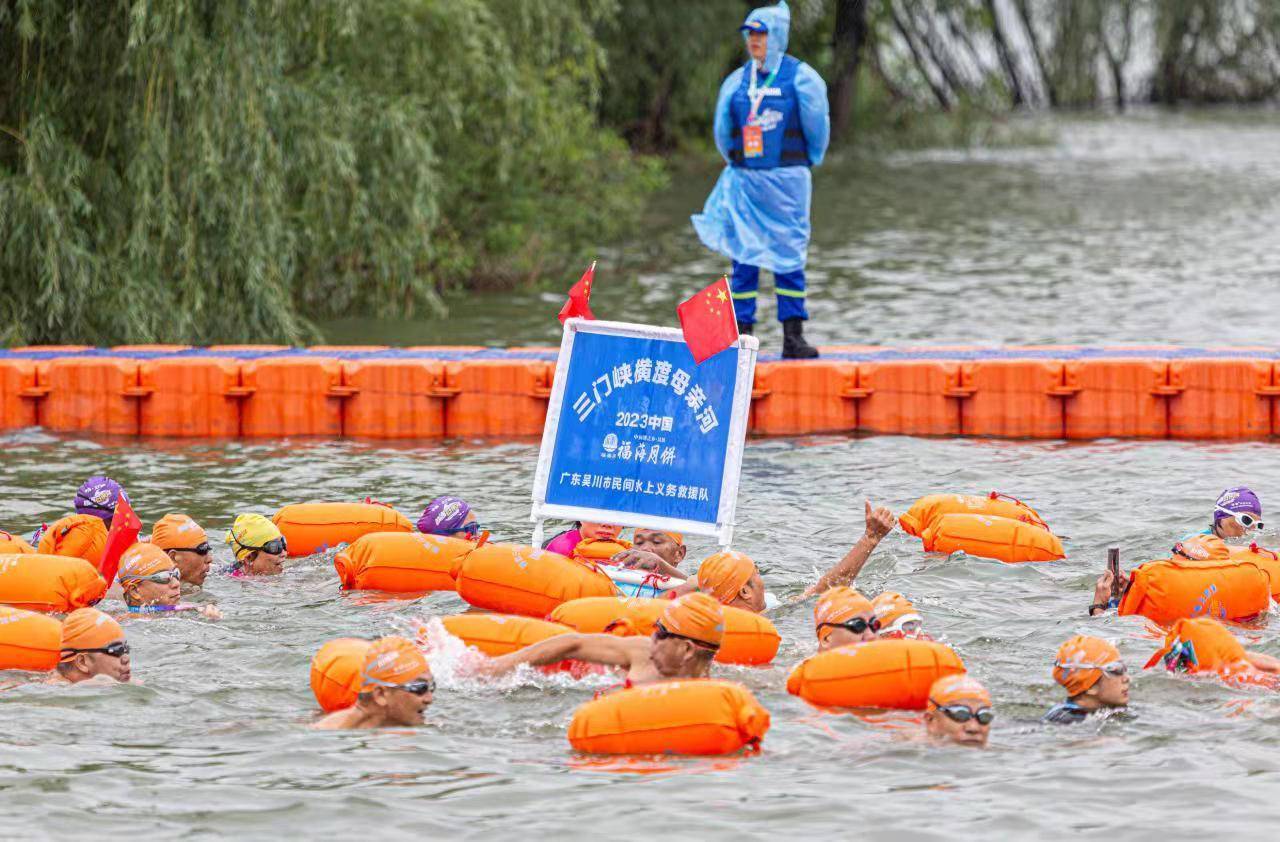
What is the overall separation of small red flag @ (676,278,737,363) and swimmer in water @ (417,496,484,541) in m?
1.87

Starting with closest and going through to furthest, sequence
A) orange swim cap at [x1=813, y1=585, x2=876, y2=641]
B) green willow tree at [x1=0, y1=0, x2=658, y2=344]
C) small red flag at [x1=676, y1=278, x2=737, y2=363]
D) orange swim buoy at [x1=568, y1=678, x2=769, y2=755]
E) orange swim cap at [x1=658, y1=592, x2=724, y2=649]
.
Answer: orange swim buoy at [x1=568, y1=678, x2=769, y2=755] → orange swim cap at [x1=658, y1=592, x2=724, y2=649] → orange swim cap at [x1=813, y1=585, x2=876, y2=641] → small red flag at [x1=676, y1=278, x2=737, y2=363] → green willow tree at [x1=0, y1=0, x2=658, y2=344]

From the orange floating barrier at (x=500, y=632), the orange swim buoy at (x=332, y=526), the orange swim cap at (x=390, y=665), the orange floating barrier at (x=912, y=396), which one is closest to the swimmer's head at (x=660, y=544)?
the orange swim buoy at (x=332, y=526)

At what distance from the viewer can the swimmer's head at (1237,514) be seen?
1129cm

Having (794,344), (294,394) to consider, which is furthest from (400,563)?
(794,344)

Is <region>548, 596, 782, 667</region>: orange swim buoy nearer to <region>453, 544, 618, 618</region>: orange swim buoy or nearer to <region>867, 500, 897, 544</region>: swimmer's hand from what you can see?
<region>453, 544, 618, 618</region>: orange swim buoy

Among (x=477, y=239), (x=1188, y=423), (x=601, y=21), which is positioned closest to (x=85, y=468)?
(x=1188, y=423)

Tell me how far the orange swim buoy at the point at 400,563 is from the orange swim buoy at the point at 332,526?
0.76m

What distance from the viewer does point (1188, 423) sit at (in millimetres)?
15586

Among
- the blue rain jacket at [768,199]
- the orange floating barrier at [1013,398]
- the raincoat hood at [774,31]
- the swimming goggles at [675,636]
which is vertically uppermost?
the raincoat hood at [774,31]

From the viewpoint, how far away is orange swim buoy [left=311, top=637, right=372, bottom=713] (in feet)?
Answer: 28.9

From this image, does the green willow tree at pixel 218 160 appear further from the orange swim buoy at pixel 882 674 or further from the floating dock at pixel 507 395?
the orange swim buoy at pixel 882 674

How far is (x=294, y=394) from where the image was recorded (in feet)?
53.2

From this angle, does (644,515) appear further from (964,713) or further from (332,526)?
(964,713)

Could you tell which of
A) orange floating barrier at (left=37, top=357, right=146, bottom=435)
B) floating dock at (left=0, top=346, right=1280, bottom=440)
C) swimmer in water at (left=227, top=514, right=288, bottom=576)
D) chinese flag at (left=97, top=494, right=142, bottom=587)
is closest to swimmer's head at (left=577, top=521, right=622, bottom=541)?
swimmer in water at (left=227, top=514, right=288, bottom=576)
